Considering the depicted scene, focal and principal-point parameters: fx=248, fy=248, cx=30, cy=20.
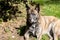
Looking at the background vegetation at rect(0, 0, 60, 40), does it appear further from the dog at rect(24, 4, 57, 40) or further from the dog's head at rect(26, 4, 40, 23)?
the dog's head at rect(26, 4, 40, 23)

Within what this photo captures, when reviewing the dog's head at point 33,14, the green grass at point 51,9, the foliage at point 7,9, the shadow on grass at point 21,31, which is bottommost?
the shadow on grass at point 21,31

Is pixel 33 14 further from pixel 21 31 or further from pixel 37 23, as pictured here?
pixel 21 31

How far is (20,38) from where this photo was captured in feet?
27.6

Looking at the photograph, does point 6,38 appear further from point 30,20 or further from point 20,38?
point 30,20

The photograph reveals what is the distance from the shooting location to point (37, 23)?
8.12 metres

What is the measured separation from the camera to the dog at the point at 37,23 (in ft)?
25.9

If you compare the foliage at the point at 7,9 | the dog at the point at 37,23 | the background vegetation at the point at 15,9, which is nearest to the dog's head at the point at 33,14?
the dog at the point at 37,23

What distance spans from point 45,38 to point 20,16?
199cm

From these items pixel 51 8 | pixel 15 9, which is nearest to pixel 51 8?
pixel 51 8

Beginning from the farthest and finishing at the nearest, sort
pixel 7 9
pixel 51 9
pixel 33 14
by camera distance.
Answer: pixel 51 9
pixel 7 9
pixel 33 14

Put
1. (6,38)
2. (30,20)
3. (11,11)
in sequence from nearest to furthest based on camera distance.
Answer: (30,20)
(6,38)
(11,11)

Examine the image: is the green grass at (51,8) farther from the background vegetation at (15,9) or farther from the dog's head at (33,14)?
the dog's head at (33,14)

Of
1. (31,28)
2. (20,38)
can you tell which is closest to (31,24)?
(31,28)

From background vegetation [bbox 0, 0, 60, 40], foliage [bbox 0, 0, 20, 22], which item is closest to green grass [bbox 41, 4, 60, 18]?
background vegetation [bbox 0, 0, 60, 40]
